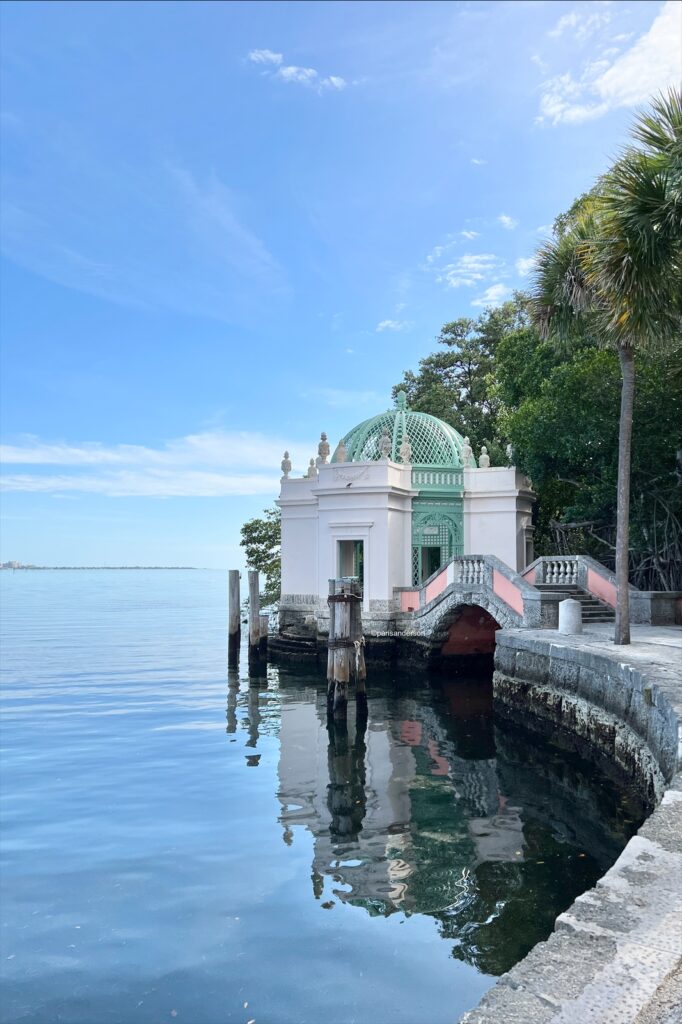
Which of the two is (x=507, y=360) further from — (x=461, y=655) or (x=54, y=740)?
(x=54, y=740)

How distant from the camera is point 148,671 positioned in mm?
24516

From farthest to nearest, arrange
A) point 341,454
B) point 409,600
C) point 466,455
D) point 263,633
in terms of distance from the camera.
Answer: point 263,633, point 466,455, point 341,454, point 409,600

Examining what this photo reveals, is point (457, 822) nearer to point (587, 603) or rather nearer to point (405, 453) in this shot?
point (587, 603)

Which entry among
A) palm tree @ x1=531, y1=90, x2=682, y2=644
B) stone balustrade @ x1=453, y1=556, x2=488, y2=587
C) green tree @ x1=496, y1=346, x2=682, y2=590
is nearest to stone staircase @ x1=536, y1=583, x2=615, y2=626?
stone balustrade @ x1=453, y1=556, x2=488, y2=587

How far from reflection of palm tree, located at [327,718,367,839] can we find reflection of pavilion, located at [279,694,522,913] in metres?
0.02

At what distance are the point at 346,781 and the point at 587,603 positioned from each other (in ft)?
30.6

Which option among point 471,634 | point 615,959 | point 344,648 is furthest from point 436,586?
point 615,959

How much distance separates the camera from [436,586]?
71.4 ft

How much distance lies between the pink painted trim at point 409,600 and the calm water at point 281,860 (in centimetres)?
583

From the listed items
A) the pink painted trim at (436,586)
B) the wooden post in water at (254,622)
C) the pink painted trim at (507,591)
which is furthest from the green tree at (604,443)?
the wooden post in water at (254,622)

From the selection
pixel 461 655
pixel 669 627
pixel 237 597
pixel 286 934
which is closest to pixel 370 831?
pixel 286 934

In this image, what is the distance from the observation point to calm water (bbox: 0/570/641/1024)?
5.75 metres

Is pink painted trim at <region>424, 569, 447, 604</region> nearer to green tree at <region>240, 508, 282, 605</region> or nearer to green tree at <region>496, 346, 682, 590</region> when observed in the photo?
green tree at <region>496, 346, 682, 590</region>

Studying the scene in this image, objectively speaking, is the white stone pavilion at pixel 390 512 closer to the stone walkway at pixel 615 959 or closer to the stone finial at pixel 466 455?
the stone finial at pixel 466 455
